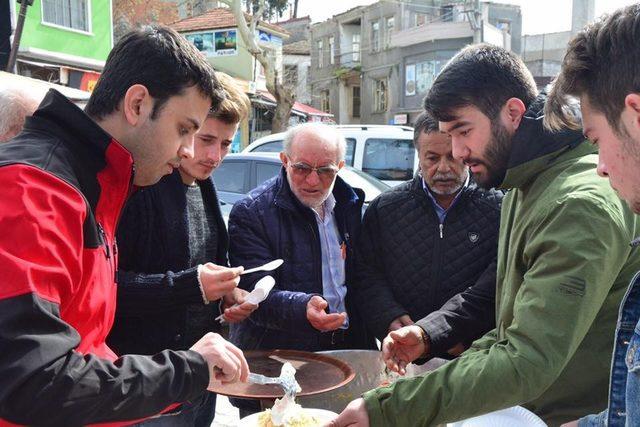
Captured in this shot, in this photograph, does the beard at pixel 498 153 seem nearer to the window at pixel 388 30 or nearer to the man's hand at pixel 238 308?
the man's hand at pixel 238 308

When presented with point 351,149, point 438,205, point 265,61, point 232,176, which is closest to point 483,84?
point 438,205

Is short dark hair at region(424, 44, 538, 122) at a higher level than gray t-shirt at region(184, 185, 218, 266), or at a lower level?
higher

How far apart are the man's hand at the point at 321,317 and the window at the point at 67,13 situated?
49.5 feet

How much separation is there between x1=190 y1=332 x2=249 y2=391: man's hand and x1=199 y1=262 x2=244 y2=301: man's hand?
2.37 ft

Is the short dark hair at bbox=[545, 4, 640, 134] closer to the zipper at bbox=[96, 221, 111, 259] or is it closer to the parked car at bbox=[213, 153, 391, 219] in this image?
the zipper at bbox=[96, 221, 111, 259]

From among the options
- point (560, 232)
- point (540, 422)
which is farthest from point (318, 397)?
point (560, 232)

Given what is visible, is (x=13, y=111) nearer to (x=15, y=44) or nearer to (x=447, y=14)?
(x=15, y=44)

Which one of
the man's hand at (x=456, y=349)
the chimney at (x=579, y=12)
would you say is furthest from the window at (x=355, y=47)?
the man's hand at (x=456, y=349)

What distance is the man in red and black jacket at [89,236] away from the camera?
1.12m

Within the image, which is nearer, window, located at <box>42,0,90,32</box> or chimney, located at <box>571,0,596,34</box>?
window, located at <box>42,0,90,32</box>

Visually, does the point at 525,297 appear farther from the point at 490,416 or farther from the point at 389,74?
the point at 389,74

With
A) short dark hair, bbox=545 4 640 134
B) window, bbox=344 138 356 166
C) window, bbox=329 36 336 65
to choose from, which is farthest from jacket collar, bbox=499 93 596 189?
window, bbox=329 36 336 65

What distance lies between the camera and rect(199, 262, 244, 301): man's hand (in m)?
2.24

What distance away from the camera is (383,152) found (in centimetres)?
907
